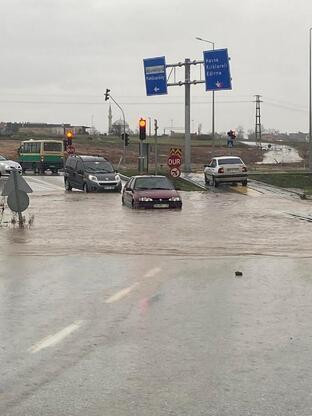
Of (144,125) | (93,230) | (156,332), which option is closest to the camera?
(156,332)

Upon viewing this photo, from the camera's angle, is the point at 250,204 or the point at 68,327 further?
the point at 250,204

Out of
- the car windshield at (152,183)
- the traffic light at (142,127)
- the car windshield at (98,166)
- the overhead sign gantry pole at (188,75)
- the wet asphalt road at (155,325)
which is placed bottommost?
the wet asphalt road at (155,325)

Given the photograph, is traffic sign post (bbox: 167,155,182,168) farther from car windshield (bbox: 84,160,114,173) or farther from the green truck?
the green truck

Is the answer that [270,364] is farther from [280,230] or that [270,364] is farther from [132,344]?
[280,230]

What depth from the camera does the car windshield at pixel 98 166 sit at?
107ft

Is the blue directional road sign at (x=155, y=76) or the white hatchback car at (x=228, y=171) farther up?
the blue directional road sign at (x=155, y=76)

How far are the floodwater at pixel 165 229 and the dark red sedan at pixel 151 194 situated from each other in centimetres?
47

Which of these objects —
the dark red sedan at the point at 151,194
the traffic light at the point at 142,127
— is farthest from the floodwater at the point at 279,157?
the dark red sedan at the point at 151,194

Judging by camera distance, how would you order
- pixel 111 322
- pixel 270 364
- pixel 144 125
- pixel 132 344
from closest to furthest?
pixel 270 364 < pixel 132 344 < pixel 111 322 < pixel 144 125

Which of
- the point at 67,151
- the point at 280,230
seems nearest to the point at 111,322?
Result: the point at 280,230

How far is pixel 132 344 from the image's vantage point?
6082mm

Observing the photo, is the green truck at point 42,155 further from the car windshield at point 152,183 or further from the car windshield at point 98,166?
the car windshield at point 152,183

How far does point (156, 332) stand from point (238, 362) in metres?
1.25

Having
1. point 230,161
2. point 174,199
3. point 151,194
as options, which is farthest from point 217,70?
point 151,194
